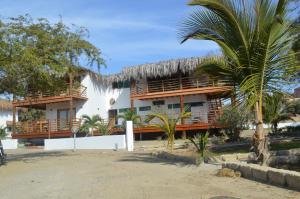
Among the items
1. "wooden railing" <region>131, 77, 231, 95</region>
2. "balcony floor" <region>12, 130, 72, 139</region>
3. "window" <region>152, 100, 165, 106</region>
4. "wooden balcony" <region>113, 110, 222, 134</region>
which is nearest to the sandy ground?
"wooden balcony" <region>113, 110, 222, 134</region>

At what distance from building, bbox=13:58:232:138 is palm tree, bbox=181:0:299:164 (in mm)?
17583

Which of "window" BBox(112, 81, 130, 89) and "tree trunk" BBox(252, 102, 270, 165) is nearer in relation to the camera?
"tree trunk" BBox(252, 102, 270, 165)

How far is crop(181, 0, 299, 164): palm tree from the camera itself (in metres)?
9.78

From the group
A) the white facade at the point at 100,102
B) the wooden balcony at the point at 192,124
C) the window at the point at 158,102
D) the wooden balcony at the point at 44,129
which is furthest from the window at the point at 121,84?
the wooden balcony at the point at 192,124

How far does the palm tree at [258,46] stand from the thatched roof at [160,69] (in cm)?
1965

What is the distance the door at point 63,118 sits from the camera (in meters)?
35.6

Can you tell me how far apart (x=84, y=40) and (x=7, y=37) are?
12.1 feet

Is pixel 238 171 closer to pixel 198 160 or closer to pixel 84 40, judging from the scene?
pixel 198 160

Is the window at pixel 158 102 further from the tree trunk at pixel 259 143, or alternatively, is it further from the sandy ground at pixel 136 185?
the tree trunk at pixel 259 143

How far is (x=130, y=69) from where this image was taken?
32.9 metres

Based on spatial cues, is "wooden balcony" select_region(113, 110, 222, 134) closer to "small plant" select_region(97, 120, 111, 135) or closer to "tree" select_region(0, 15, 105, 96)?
"small plant" select_region(97, 120, 111, 135)

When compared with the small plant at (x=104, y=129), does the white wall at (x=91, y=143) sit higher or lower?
lower

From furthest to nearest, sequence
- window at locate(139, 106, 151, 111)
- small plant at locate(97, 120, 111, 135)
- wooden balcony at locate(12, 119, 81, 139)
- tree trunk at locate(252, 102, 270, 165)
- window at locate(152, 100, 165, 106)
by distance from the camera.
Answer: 1. wooden balcony at locate(12, 119, 81, 139)
2. window at locate(139, 106, 151, 111)
3. window at locate(152, 100, 165, 106)
4. small plant at locate(97, 120, 111, 135)
5. tree trunk at locate(252, 102, 270, 165)

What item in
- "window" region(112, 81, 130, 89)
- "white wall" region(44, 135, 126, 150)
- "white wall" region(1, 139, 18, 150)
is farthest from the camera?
"window" region(112, 81, 130, 89)
